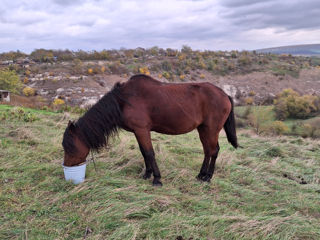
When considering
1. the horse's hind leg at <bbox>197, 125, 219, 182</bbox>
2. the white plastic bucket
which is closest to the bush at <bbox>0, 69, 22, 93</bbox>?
the white plastic bucket

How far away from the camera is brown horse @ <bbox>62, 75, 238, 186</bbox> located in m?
3.78

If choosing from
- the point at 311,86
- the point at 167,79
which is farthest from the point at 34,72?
the point at 311,86

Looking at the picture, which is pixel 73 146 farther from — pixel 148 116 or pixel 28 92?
pixel 28 92

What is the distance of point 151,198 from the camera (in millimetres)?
3326

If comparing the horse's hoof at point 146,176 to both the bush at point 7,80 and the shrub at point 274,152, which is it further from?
the bush at point 7,80

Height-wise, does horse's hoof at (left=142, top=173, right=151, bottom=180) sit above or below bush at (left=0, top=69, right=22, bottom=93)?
below

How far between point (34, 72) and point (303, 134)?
112ft

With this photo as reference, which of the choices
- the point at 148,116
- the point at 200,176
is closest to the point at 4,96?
the point at 148,116

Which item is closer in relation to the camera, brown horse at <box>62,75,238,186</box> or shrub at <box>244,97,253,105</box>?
brown horse at <box>62,75,238,186</box>

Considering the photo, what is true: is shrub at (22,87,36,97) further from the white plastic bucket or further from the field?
the white plastic bucket

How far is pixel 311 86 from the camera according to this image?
41656 millimetres

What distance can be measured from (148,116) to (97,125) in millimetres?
837

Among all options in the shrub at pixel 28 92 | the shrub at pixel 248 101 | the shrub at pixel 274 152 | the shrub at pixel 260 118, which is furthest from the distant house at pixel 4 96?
the shrub at pixel 248 101

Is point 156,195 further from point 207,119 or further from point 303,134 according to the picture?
point 303,134
